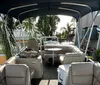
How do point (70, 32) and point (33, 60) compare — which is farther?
point (70, 32)

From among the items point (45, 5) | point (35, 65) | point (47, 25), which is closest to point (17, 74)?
point (35, 65)

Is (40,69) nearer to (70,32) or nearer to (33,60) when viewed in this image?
(33,60)

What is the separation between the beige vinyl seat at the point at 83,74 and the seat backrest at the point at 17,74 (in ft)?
2.95

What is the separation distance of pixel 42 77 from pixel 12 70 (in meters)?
1.63

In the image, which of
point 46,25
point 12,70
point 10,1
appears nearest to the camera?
point 12,70

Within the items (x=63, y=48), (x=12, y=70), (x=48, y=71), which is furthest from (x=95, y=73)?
(x=63, y=48)

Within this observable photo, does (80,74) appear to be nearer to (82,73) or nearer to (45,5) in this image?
(82,73)

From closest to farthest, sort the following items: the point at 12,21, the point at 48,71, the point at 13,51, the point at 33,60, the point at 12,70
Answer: the point at 12,70
the point at 33,60
the point at 48,71
the point at 13,51
the point at 12,21

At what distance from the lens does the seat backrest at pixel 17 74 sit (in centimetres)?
288

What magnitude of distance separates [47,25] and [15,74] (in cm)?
1683

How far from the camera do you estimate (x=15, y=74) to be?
2895mm

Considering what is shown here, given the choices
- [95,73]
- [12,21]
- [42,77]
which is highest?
[12,21]

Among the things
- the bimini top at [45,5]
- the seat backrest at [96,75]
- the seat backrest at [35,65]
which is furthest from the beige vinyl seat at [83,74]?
the bimini top at [45,5]

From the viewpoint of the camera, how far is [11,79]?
2936mm
